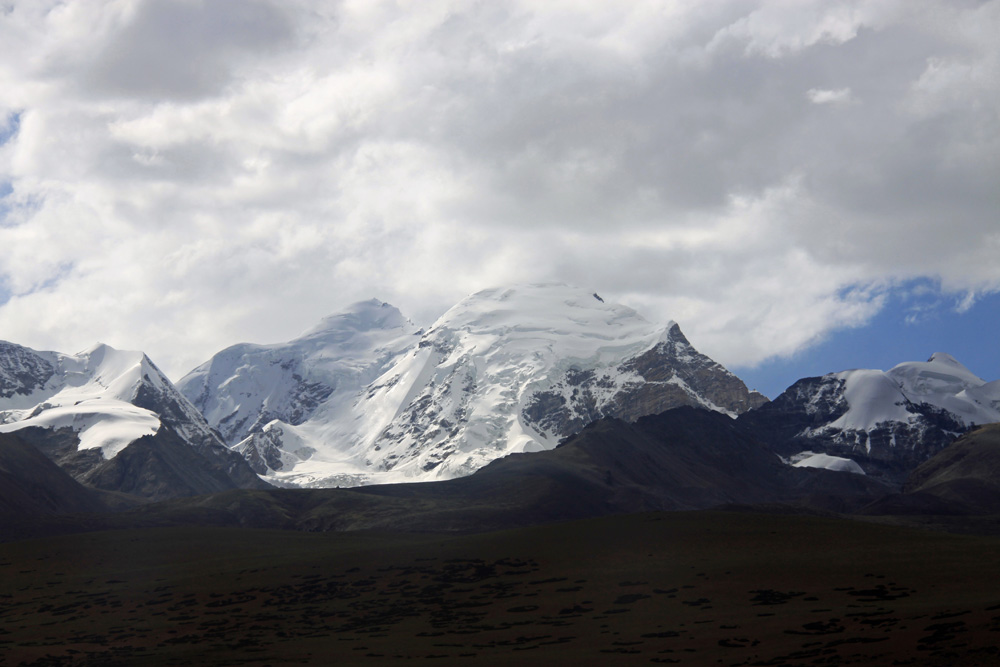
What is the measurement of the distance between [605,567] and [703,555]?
47.8ft

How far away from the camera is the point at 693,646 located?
10300cm

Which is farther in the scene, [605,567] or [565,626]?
[605,567]

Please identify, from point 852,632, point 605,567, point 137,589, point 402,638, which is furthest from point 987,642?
point 137,589

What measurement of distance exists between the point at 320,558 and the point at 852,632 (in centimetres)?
10457

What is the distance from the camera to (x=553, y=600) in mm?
139500

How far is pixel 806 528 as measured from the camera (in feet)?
556

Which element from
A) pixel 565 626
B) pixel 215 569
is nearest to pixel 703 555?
pixel 565 626

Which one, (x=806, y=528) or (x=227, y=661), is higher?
(x=806, y=528)

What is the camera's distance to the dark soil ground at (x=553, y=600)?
4011 inches

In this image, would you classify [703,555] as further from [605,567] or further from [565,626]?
[565,626]

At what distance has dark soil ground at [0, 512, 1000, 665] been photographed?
4011 inches

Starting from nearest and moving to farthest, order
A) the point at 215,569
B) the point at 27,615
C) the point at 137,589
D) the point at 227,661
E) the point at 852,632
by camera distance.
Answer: the point at 852,632 < the point at 227,661 < the point at 27,615 < the point at 137,589 < the point at 215,569

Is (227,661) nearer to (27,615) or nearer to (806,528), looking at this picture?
(27,615)

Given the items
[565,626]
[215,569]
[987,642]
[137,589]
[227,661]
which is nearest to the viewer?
[987,642]
